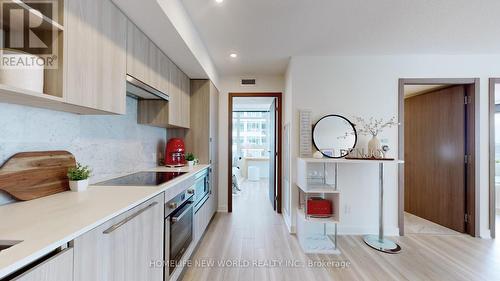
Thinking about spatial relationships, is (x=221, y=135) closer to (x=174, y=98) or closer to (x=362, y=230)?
(x=174, y=98)

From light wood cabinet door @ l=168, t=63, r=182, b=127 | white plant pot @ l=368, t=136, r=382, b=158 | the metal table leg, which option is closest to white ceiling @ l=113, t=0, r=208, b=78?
light wood cabinet door @ l=168, t=63, r=182, b=127

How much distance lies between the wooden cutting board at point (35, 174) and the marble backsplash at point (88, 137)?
0.04m

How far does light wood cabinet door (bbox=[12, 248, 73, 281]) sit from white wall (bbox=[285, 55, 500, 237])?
249 cm

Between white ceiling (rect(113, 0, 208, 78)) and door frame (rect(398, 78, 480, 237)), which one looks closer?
white ceiling (rect(113, 0, 208, 78))

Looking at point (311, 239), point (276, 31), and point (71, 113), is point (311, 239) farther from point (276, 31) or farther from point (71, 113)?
point (71, 113)

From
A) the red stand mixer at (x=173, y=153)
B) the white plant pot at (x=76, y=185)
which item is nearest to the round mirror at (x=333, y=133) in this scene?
the red stand mixer at (x=173, y=153)

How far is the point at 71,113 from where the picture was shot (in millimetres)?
1462

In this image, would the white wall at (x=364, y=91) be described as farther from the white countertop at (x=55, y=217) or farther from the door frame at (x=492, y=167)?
the white countertop at (x=55, y=217)

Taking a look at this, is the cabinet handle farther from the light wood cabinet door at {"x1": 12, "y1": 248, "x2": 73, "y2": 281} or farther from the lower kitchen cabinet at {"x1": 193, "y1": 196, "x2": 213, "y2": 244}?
the lower kitchen cabinet at {"x1": 193, "y1": 196, "x2": 213, "y2": 244}

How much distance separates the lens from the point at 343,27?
7.16 ft

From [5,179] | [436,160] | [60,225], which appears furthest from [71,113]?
[436,160]

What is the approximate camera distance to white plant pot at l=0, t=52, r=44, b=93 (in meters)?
0.89

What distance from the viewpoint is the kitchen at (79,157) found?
791 millimetres

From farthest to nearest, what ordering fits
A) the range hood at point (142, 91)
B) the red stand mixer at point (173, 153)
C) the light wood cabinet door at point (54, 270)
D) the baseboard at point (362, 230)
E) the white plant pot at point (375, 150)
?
the baseboard at point (362, 230), the red stand mixer at point (173, 153), the white plant pot at point (375, 150), the range hood at point (142, 91), the light wood cabinet door at point (54, 270)
